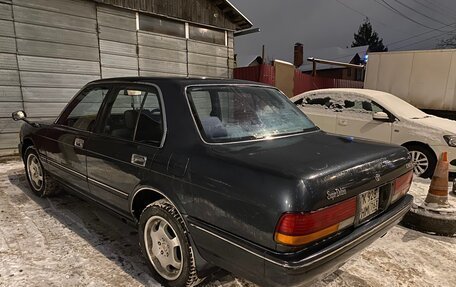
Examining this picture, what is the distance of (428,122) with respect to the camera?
Answer: 608 cm

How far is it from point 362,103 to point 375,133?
683 mm

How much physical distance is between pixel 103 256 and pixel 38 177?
2.18 metres

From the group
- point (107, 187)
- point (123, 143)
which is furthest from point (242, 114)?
point (107, 187)

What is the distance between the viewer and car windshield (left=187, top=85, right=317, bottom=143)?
99.5 inches

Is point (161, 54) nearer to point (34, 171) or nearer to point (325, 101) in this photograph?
point (325, 101)

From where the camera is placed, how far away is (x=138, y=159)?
8.78ft

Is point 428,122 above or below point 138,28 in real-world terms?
below

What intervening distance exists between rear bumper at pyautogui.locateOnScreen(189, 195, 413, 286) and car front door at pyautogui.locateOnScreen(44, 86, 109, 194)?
5.86 feet

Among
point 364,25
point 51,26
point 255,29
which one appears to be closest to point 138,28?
point 51,26

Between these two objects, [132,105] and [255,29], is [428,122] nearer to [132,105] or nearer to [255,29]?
[132,105]

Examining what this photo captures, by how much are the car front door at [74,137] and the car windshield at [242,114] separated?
3.91ft

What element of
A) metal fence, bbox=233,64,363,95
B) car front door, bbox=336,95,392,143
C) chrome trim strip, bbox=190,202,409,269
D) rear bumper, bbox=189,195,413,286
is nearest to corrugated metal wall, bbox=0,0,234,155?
metal fence, bbox=233,64,363,95

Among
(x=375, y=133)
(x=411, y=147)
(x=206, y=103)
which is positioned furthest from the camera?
(x=375, y=133)

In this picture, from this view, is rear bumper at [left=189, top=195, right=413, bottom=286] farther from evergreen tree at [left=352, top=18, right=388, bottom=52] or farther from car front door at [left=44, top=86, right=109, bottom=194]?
evergreen tree at [left=352, top=18, right=388, bottom=52]
